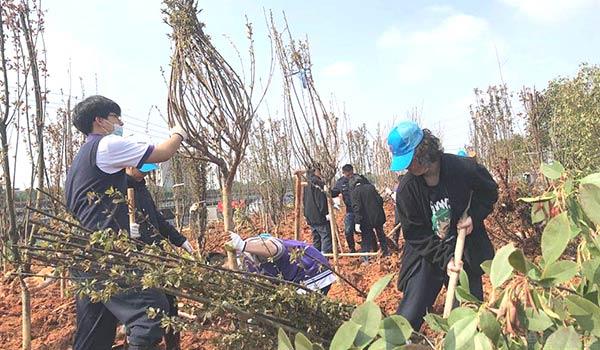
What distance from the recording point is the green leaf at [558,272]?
0.80m

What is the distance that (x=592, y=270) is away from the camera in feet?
2.78

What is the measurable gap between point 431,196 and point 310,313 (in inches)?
41.2

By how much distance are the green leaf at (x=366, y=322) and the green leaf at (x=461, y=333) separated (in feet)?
0.44

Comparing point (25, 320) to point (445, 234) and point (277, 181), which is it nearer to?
point (445, 234)

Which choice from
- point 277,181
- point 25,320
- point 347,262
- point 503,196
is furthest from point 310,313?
point 277,181

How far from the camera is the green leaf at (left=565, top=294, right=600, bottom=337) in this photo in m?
0.77

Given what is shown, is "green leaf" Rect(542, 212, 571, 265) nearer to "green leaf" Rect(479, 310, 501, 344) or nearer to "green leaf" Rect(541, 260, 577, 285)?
"green leaf" Rect(541, 260, 577, 285)

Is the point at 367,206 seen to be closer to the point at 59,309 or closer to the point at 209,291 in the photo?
the point at 59,309

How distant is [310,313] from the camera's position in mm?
1741

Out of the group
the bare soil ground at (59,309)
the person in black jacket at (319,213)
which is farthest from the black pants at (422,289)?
the person in black jacket at (319,213)

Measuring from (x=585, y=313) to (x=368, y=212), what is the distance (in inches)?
250

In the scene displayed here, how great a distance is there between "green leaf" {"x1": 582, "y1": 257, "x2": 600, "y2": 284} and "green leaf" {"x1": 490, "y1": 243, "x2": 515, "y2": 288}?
0.49ft

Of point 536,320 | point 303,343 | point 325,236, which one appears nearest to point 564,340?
point 536,320

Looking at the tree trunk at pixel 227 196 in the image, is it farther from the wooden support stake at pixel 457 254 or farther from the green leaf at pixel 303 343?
the green leaf at pixel 303 343
